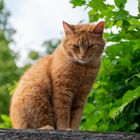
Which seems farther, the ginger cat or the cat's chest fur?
the cat's chest fur

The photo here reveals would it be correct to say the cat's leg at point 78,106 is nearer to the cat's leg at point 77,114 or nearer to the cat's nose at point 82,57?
the cat's leg at point 77,114

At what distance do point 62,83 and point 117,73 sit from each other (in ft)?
1.45

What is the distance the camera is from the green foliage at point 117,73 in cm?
371

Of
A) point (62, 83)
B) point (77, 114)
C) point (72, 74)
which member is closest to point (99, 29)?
point (72, 74)

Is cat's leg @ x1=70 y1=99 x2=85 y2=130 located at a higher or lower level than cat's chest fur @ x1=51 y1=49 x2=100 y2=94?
lower

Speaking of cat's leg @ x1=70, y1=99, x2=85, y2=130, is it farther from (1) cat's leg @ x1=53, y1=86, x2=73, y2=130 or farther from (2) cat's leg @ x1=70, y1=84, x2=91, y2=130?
(1) cat's leg @ x1=53, y1=86, x2=73, y2=130

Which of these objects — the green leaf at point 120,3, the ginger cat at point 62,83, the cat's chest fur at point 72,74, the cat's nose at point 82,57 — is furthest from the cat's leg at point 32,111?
the green leaf at point 120,3

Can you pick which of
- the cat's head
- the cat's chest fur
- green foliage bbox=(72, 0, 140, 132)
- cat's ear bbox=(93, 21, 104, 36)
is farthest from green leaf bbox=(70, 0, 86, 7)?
the cat's chest fur

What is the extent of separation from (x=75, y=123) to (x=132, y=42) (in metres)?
0.91

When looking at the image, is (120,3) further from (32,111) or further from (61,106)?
(32,111)

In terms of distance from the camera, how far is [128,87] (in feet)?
12.6

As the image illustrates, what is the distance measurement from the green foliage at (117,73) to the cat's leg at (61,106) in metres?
0.15

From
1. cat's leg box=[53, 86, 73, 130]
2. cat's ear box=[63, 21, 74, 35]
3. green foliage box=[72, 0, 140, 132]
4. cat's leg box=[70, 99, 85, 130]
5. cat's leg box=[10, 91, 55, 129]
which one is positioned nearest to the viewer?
green foliage box=[72, 0, 140, 132]

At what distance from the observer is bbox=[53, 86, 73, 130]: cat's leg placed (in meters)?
4.09
